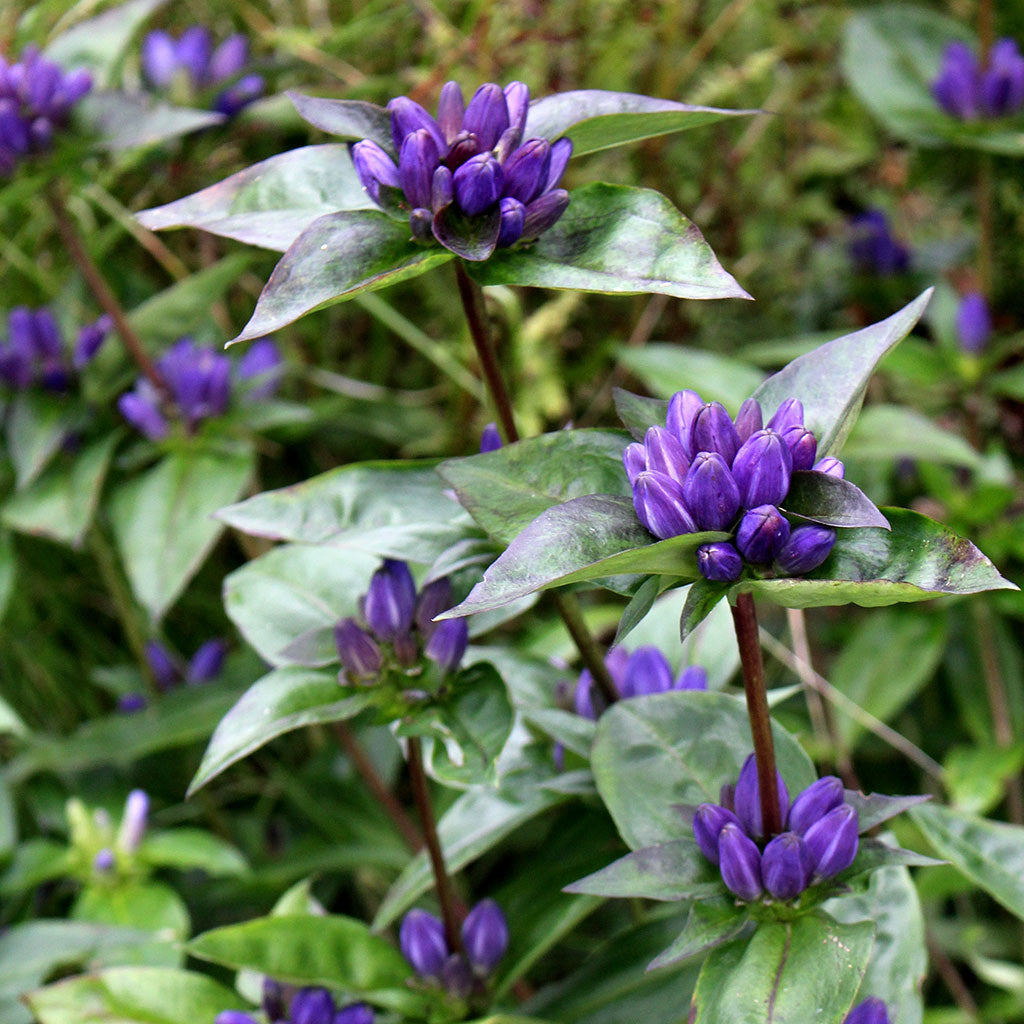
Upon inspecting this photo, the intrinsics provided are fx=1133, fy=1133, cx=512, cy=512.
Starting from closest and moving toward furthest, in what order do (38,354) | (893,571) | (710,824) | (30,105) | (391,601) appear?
(893,571)
(710,824)
(391,601)
(30,105)
(38,354)

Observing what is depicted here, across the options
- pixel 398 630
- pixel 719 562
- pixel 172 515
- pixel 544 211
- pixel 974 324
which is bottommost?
pixel 974 324

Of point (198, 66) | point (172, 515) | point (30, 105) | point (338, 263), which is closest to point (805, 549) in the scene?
point (338, 263)

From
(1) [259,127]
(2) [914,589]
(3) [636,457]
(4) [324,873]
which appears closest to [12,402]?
(1) [259,127]

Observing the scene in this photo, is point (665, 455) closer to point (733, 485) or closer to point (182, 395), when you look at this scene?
point (733, 485)

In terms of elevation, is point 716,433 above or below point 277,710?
above

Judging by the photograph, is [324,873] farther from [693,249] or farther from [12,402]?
[693,249]

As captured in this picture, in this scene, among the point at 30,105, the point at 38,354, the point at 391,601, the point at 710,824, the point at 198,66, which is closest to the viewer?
the point at 710,824

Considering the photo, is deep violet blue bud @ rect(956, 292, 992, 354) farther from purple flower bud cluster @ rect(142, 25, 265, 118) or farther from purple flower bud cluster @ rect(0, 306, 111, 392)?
purple flower bud cluster @ rect(0, 306, 111, 392)

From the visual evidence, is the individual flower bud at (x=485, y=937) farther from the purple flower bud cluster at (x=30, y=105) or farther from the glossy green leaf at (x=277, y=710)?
the purple flower bud cluster at (x=30, y=105)
